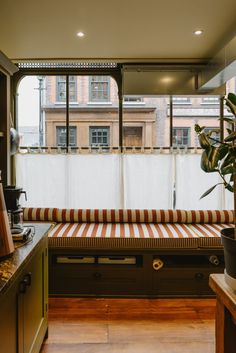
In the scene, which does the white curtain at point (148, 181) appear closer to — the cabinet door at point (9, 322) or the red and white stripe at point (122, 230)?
the red and white stripe at point (122, 230)

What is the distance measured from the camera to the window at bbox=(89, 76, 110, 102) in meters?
4.29

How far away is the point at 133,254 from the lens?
3.27 metres

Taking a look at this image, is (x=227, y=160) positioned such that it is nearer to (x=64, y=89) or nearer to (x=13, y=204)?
(x=13, y=204)

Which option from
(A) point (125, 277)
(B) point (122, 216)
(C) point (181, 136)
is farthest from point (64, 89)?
(A) point (125, 277)

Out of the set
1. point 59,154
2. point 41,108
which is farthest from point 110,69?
point 59,154

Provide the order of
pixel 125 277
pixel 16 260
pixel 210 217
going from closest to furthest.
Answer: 1. pixel 16 260
2. pixel 125 277
3. pixel 210 217

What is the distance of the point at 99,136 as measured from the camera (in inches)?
169

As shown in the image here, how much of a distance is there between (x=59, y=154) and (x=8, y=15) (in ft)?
5.95

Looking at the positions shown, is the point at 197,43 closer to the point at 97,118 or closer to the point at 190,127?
the point at 190,127

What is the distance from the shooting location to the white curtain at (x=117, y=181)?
414 centimetres

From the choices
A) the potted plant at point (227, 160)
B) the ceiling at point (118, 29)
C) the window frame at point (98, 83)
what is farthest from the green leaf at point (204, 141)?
the window frame at point (98, 83)

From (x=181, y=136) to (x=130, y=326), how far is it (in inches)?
98.5

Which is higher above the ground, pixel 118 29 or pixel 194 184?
pixel 118 29

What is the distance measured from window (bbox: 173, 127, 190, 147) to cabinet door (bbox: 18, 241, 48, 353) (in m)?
2.54
